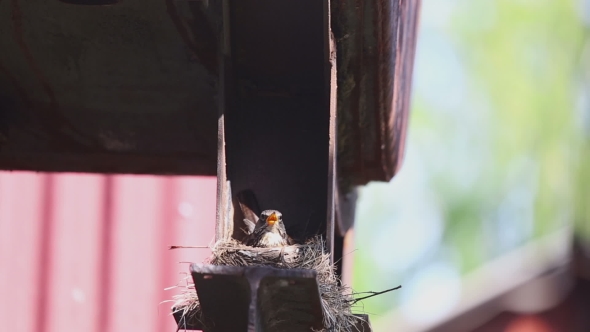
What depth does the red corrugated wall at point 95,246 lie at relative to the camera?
481 cm

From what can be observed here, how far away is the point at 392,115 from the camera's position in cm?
352

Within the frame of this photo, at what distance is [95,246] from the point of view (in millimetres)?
4965

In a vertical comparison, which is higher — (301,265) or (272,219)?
(272,219)

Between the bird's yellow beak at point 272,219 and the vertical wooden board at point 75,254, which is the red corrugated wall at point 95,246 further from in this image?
the bird's yellow beak at point 272,219

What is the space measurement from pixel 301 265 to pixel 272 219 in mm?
350

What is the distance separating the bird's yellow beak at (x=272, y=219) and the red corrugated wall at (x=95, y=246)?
1678 millimetres

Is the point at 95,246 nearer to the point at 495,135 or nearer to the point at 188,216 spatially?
the point at 188,216

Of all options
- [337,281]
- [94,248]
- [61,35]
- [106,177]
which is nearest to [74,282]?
[94,248]

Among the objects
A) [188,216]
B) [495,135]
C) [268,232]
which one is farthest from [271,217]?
[495,135]

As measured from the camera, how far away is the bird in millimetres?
3072

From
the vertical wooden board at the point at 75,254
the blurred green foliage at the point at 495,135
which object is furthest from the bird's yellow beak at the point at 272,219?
the blurred green foliage at the point at 495,135

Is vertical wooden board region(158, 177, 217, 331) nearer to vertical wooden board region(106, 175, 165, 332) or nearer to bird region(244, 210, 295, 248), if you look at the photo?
vertical wooden board region(106, 175, 165, 332)

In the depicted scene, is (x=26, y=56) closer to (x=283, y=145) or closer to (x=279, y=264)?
(x=283, y=145)

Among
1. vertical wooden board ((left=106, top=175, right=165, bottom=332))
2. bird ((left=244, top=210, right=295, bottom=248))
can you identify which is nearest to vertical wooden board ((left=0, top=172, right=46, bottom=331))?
vertical wooden board ((left=106, top=175, right=165, bottom=332))
